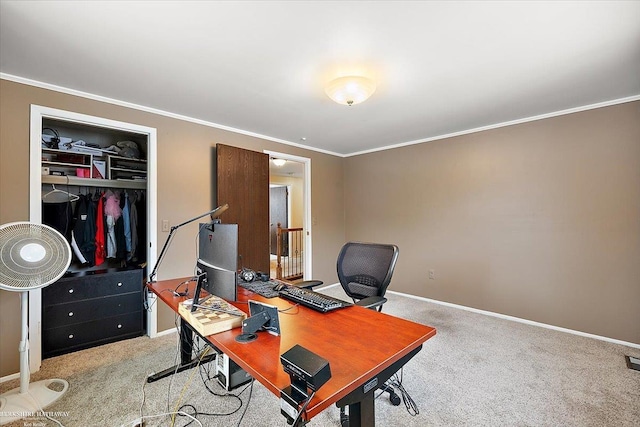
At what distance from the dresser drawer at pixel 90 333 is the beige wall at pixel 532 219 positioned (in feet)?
11.4

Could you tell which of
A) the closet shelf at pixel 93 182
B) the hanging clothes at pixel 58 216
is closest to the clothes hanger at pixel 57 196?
the hanging clothes at pixel 58 216

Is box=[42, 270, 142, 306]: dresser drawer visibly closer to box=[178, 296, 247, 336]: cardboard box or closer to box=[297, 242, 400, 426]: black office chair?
box=[178, 296, 247, 336]: cardboard box

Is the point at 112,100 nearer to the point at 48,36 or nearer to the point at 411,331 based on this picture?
the point at 48,36

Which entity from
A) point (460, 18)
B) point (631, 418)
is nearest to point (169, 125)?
point (460, 18)

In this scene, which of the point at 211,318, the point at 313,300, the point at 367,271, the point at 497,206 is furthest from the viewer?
the point at 497,206

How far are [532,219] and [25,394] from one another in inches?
186

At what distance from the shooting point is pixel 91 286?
264cm

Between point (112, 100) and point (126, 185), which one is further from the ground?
point (112, 100)

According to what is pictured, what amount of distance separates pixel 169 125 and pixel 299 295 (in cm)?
246

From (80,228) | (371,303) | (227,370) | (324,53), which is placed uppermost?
(324,53)

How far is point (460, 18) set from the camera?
5.07 feet

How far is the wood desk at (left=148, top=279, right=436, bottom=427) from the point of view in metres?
0.86

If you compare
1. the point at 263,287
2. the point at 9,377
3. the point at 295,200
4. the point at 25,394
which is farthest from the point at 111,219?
the point at 295,200

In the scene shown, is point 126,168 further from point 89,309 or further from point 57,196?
point 89,309
